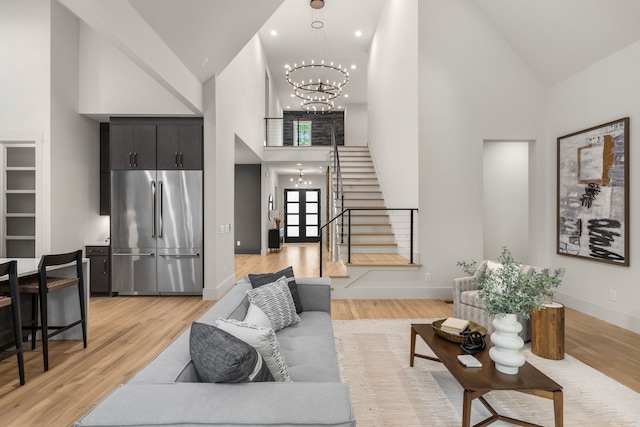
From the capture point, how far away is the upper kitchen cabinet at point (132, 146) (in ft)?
17.5

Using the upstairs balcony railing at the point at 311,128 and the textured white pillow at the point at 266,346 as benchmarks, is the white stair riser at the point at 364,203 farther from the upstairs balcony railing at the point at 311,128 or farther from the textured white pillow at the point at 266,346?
the upstairs balcony railing at the point at 311,128

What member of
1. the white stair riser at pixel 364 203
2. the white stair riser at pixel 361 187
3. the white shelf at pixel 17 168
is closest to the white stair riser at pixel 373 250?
the white stair riser at pixel 364 203

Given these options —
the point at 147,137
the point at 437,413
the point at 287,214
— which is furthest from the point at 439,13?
the point at 287,214

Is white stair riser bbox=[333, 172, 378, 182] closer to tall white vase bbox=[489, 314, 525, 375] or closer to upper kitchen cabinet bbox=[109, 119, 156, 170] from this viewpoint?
upper kitchen cabinet bbox=[109, 119, 156, 170]

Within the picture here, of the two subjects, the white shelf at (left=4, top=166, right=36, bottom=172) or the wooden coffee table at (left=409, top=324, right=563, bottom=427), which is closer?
the wooden coffee table at (left=409, top=324, right=563, bottom=427)

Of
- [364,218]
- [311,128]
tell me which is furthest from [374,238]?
[311,128]

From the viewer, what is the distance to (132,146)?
5352mm

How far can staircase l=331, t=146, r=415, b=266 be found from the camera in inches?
243

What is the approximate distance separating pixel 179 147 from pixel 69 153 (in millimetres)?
1473

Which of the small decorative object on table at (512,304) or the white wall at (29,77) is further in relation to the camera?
the white wall at (29,77)

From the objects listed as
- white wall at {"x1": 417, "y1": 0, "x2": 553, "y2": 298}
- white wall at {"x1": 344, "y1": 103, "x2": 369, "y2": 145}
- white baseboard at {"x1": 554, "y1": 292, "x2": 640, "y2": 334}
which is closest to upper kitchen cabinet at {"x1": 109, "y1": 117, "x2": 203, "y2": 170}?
white wall at {"x1": 417, "y1": 0, "x2": 553, "y2": 298}

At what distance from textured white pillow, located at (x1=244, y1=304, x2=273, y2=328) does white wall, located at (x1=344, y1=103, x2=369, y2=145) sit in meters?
12.5

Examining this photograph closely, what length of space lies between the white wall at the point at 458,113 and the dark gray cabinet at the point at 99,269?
491 centimetres

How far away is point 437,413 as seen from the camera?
7.52 feet
